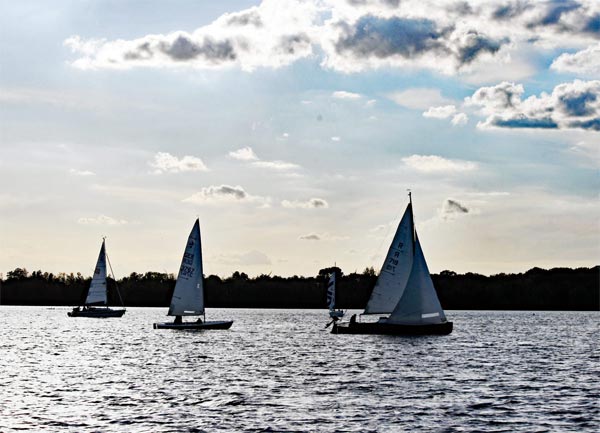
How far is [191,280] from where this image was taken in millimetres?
96562

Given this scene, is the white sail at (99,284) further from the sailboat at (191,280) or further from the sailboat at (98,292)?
the sailboat at (191,280)

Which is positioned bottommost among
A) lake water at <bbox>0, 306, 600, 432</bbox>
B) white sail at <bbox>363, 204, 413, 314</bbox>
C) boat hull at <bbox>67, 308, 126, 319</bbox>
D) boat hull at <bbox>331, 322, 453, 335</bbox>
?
lake water at <bbox>0, 306, 600, 432</bbox>

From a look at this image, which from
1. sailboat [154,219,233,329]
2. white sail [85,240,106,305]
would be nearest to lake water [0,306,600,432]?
sailboat [154,219,233,329]

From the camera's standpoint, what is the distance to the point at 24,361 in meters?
72.2

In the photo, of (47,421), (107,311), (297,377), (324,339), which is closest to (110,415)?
(47,421)

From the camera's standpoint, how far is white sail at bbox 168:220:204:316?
317 ft

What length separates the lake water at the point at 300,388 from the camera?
39.8m

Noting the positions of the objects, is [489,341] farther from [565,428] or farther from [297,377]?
[565,428]

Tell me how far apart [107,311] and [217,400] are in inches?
4448

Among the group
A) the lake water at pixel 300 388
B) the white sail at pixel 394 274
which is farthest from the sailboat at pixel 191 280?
the white sail at pixel 394 274

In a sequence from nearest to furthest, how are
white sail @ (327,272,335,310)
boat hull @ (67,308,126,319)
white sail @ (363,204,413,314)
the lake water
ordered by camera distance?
the lake water → white sail @ (363,204,413,314) → white sail @ (327,272,335,310) → boat hull @ (67,308,126,319)

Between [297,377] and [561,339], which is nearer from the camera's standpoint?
[297,377]

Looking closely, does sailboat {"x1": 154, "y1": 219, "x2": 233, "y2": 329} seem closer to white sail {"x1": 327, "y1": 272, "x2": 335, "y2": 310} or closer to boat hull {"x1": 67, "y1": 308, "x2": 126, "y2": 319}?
white sail {"x1": 327, "y1": 272, "x2": 335, "y2": 310}

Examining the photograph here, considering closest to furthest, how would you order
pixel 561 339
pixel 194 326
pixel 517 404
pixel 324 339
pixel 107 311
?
pixel 517 404 < pixel 194 326 < pixel 324 339 < pixel 561 339 < pixel 107 311
